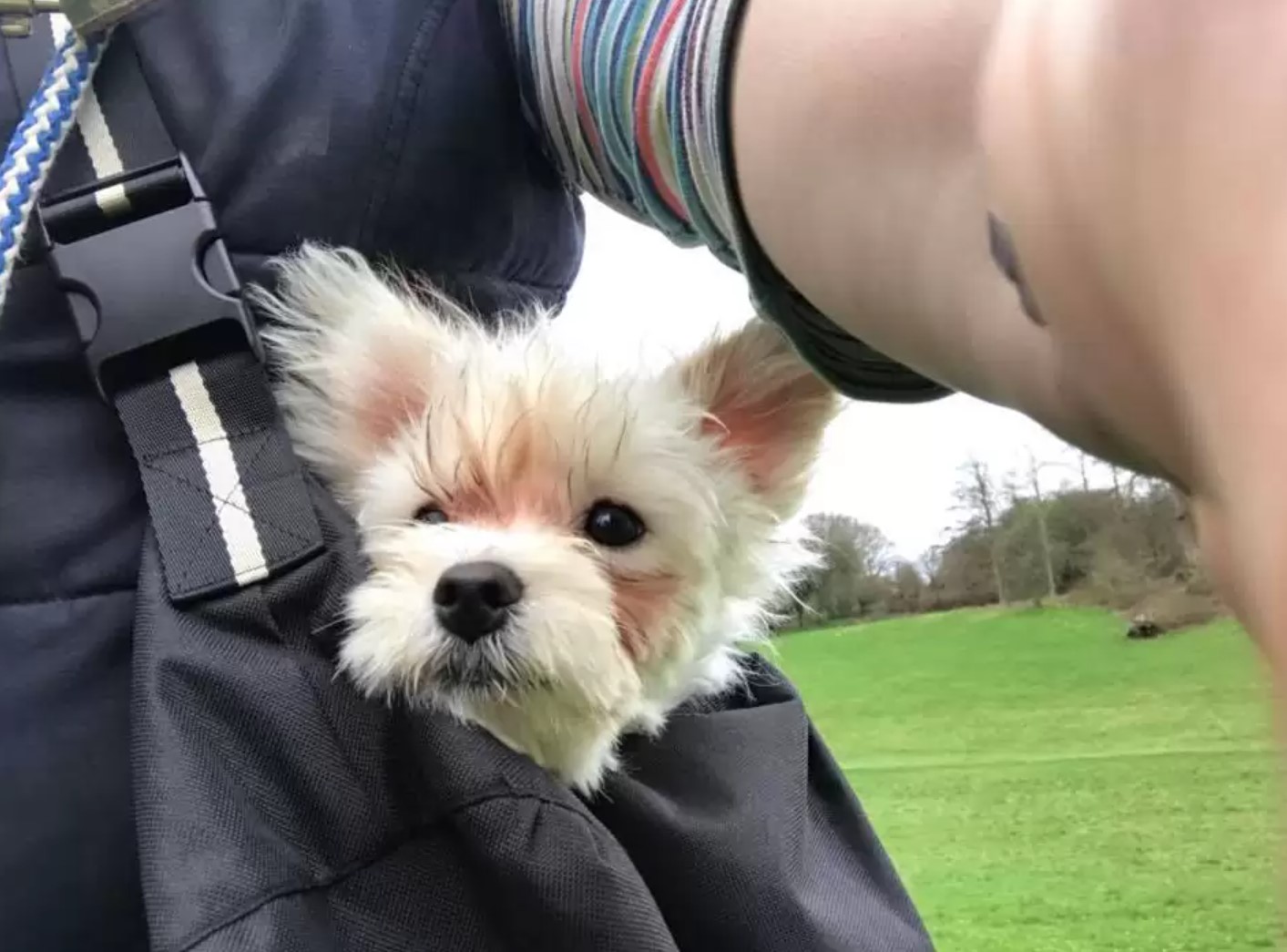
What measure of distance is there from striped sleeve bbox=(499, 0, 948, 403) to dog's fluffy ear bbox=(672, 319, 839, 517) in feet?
0.35

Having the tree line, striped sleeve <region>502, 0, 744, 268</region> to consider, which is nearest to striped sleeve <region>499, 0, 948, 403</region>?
striped sleeve <region>502, 0, 744, 268</region>

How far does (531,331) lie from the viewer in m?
0.59

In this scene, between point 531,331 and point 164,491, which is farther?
point 531,331

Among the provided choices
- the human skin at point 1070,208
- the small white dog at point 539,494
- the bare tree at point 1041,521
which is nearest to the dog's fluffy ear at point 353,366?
the small white dog at point 539,494

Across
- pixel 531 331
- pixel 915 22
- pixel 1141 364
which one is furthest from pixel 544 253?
pixel 1141 364

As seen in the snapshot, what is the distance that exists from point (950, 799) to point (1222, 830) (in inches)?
7.3

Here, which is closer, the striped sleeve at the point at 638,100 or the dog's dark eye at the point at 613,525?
the striped sleeve at the point at 638,100

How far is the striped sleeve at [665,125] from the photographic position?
0.39 m

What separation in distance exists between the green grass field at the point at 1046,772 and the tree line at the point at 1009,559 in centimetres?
2

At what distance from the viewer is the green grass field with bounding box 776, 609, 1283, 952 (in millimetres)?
723

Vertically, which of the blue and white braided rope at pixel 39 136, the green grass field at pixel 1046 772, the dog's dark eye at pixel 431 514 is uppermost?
the blue and white braided rope at pixel 39 136

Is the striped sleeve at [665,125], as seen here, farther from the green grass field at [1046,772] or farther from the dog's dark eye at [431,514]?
the green grass field at [1046,772]

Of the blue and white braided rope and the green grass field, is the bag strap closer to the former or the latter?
the blue and white braided rope

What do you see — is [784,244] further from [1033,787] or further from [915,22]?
[1033,787]
